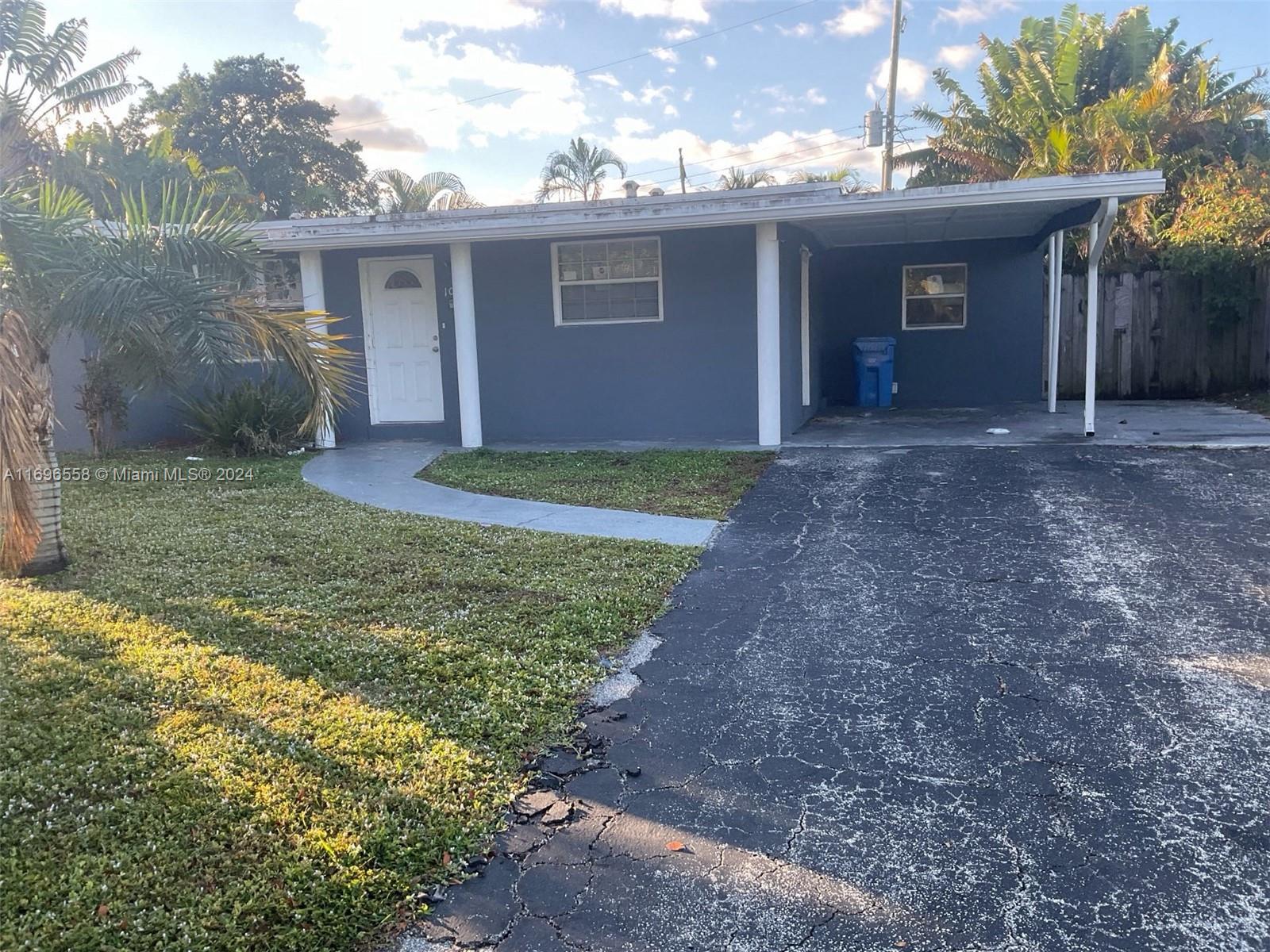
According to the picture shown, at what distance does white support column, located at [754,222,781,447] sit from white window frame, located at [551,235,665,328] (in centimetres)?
116

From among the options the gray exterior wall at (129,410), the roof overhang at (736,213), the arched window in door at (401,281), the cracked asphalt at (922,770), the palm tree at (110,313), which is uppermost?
the roof overhang at (736,213)

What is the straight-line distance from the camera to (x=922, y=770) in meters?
3.43

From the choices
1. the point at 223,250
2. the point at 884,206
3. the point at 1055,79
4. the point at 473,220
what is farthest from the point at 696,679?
the point at 1055,79

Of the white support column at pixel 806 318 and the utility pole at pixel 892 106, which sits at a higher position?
the utility pole at pixel 892 106

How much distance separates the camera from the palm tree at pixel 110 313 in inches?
213

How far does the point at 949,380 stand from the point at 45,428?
12.7 meters

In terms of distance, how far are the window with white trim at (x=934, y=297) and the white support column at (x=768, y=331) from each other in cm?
505

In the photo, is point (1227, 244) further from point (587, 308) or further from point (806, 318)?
point (587, 308)

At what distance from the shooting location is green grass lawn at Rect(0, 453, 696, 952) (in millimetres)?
2688

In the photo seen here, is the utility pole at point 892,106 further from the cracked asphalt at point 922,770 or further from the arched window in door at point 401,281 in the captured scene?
the cracked asphalt at point 922,770

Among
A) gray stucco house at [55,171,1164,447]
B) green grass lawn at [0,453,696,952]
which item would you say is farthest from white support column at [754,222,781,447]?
green grass lawn at [0,453,696,952]

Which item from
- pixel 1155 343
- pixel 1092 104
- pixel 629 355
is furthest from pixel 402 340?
pixel 1092 104

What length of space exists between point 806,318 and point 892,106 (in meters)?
13.3

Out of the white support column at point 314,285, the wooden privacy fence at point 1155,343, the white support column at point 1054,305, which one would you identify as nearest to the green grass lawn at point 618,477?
the white support column at point 314,285
